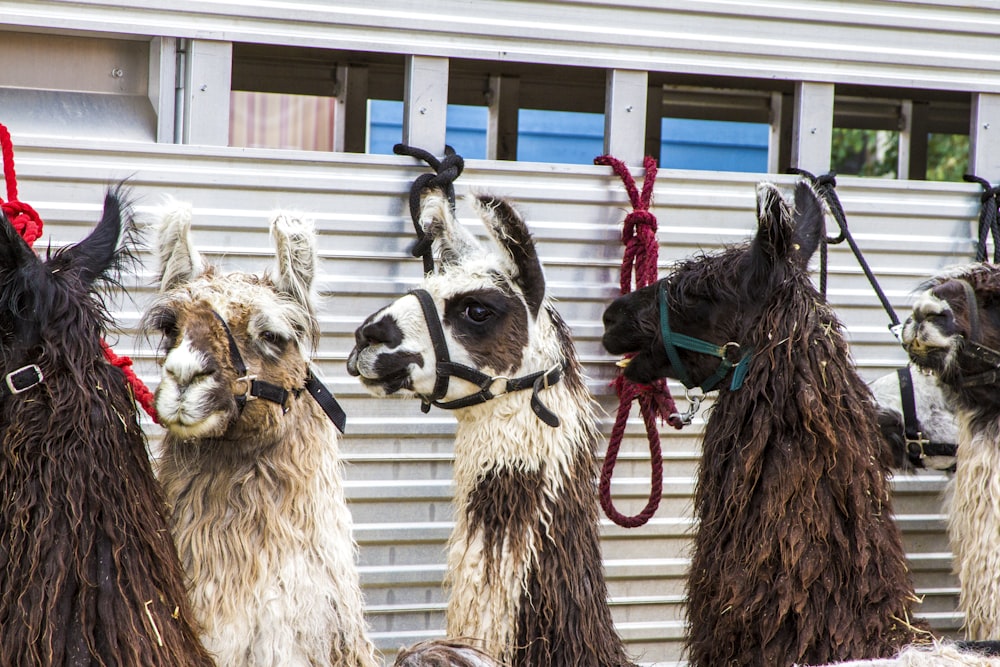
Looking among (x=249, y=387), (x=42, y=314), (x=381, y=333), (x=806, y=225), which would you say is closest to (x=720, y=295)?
(x=806, y=225)

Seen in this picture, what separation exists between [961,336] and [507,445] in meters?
1.42

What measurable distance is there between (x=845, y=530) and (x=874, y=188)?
5.96ft

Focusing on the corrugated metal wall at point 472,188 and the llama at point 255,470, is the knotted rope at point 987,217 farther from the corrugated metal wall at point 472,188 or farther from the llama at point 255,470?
the llama at point 255,470

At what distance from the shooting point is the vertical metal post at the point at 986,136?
458cm

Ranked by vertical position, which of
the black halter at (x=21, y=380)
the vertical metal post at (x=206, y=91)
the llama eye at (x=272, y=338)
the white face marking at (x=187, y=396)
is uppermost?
the vertical metal post at (x=206, y=91)

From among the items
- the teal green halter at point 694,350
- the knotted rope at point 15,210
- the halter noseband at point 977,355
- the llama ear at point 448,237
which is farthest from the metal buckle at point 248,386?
the halter noseband at point 977,355

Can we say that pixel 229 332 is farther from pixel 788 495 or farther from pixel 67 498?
pixel 788 495

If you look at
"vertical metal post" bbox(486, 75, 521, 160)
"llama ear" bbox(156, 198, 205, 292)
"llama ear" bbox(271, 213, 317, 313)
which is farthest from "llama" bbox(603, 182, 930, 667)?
"vertical metal post" bbox(486, 75, 521, 160)

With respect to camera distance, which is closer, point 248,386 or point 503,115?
point 248,386

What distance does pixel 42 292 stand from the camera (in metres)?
2.36

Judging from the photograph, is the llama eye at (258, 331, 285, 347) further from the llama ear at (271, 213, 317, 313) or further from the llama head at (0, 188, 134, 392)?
the llama head at (0, 188, 134, 392)

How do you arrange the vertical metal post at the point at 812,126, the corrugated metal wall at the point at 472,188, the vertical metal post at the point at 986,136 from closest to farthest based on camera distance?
the corrugated metal wall at the point at 472,188 < the vertical metal post at the point at 812,126 < the vertical metal post at the point at 986,136

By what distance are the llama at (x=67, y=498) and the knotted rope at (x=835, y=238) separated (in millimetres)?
2719

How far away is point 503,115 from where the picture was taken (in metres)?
5.29
